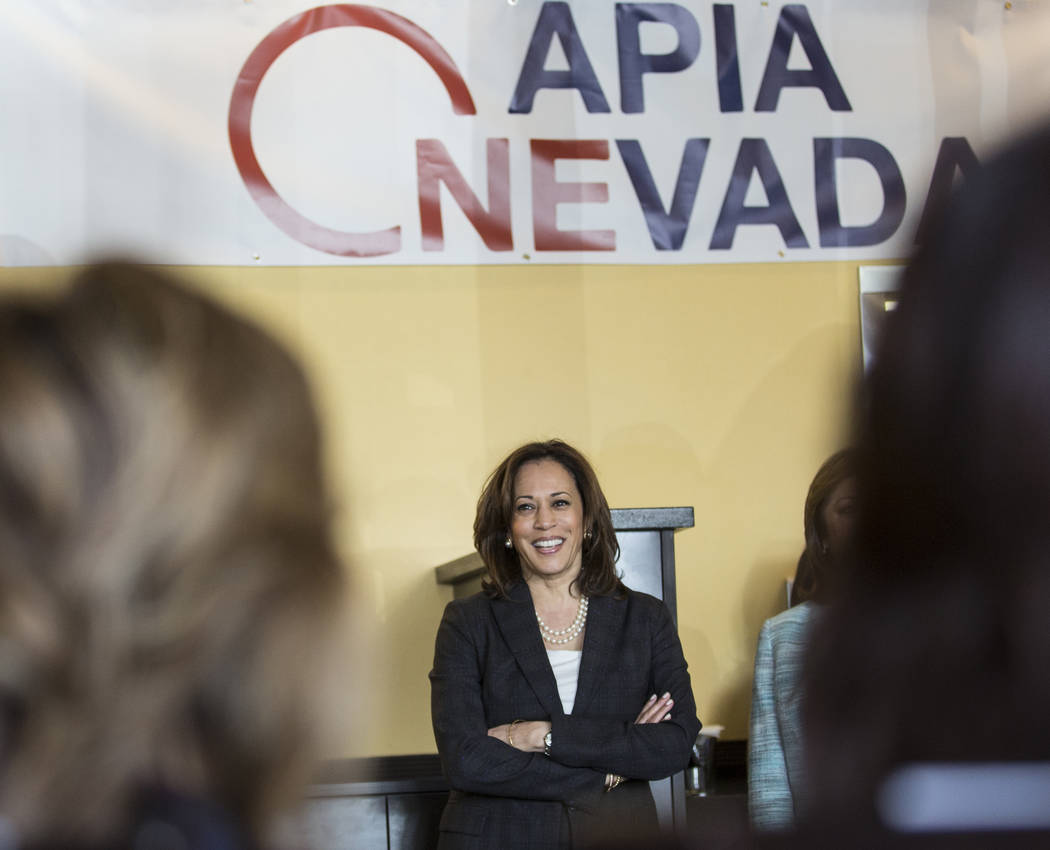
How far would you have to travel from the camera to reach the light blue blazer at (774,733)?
2.77m

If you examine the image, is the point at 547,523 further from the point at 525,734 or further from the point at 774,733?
the point at 774,733

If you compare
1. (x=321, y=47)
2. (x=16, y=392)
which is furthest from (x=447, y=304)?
(x=16, y=392)

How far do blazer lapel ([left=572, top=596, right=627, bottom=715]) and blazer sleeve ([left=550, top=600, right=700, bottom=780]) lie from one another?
0.19 ft

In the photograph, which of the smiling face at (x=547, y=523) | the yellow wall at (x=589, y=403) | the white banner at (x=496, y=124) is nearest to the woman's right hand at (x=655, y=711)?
the smiling face at (x=547, y=523)

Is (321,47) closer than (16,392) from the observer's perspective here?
No

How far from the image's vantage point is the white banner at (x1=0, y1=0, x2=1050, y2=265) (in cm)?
417

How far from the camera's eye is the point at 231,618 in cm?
73

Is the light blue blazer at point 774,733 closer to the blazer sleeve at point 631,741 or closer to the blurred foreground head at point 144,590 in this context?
the blazer sleeve at point 631,741

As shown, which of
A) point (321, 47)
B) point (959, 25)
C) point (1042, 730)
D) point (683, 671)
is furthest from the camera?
point (959, 25)

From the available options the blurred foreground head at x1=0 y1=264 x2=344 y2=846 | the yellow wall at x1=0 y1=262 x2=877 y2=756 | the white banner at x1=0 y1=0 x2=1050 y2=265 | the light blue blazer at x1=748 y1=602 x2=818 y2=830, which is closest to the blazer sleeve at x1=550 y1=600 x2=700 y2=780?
the light blue blazer at x1=748 y1=602 x2=818 y2=830

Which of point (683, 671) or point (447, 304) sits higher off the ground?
point (447, 304)

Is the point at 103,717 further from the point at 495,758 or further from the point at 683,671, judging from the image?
the point at 683,671

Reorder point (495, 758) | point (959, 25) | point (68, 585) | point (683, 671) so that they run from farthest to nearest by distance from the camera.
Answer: point (959, 25)
point (683, 671)
point (495, 758)
point (68, 585)

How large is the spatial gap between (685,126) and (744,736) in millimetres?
2120
